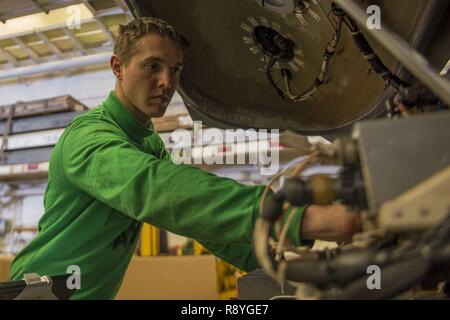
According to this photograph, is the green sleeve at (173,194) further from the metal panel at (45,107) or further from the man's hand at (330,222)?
the metal panel at (45,107)

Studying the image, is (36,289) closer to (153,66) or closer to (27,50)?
(153,66)

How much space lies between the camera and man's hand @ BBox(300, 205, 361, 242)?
49 centimetres

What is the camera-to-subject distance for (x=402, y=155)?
1.36 feet

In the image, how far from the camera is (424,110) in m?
0.54

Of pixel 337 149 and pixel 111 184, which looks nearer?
pixel 337 149

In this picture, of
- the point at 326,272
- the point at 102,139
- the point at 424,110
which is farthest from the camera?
the point at 102,139

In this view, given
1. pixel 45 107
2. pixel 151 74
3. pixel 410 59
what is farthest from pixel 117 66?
pixel 45 107

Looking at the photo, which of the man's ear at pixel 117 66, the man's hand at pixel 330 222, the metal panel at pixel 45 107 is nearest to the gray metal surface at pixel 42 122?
the metal panel at pixel 45 107

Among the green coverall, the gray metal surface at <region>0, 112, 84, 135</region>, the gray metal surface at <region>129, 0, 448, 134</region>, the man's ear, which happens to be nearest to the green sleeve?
the green coverall

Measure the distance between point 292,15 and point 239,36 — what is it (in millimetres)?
195

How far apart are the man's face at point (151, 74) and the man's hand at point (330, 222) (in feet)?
1.83

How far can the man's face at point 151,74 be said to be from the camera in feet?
3.04
